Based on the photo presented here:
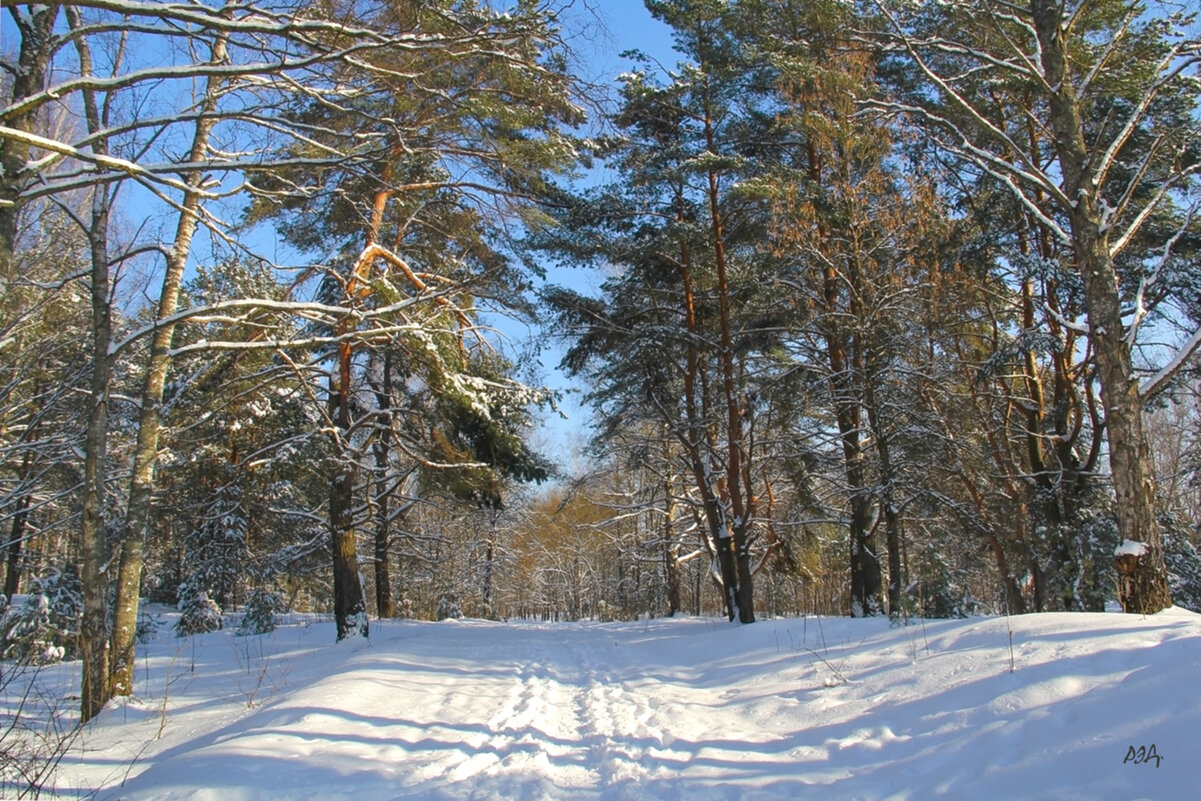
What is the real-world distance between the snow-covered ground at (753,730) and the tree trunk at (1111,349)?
35.2 inches

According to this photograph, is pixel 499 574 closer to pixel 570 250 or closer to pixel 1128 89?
pixel 570 250

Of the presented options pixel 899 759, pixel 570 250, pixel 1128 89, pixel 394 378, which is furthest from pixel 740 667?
pixel 394 378

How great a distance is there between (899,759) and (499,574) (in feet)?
103

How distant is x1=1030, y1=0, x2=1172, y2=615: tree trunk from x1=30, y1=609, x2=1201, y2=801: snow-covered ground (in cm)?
89

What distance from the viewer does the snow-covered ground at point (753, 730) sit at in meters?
3.05

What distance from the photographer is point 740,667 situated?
726cm

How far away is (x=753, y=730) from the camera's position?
468 cm

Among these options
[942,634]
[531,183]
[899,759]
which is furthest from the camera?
[531,183]
